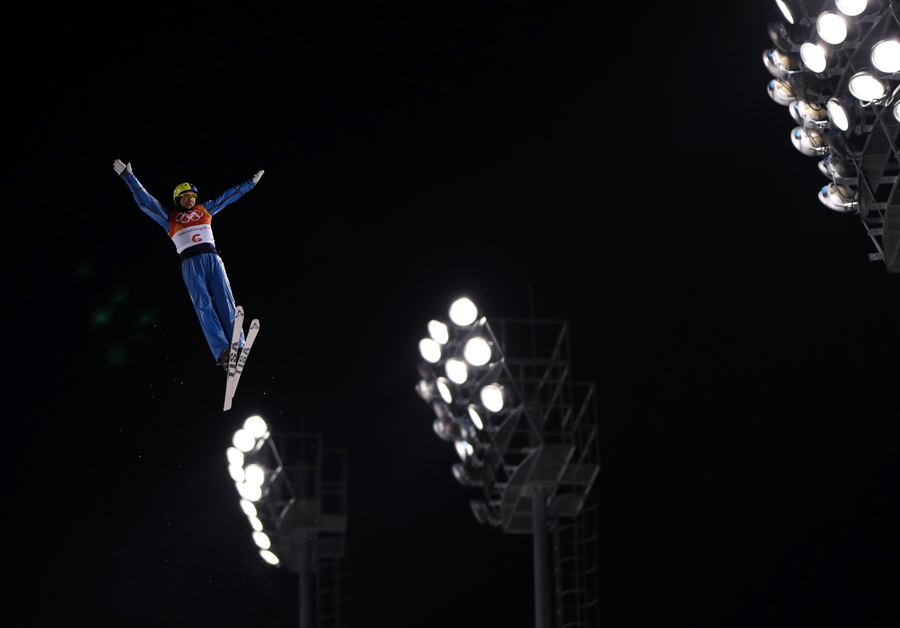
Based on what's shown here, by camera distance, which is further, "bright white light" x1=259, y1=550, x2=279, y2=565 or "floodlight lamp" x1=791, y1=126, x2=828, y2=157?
"bright white light" x1=259, y1=550, x2=279, y2=565

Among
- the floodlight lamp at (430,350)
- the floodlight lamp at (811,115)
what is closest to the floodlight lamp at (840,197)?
the floodlight lamp at (811,115)

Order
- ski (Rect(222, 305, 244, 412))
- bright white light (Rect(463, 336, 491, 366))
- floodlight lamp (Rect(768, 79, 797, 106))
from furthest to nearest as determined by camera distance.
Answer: bright white light (Rect(463, 336, 491, 366))
floodlight lamp (Rect(768, 79, 797, 106))
ski (Rect(222, 305, 244, 412))

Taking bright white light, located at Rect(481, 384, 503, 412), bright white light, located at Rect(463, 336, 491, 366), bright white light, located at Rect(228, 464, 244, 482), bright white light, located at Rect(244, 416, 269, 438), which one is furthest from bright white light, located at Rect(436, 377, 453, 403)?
bright white light, located at Rect(228, 464, 244, 482)

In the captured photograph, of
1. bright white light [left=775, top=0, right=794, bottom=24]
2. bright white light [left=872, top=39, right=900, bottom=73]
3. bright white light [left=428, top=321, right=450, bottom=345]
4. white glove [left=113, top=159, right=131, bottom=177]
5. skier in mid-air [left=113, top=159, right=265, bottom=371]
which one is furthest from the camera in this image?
bright white light [left=428, top=321, right=450, bottom=345]

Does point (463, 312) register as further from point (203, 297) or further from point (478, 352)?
point (203, 297)

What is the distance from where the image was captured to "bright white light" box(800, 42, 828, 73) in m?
9.68

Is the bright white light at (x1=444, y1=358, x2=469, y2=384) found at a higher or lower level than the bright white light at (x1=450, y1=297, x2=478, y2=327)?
lower

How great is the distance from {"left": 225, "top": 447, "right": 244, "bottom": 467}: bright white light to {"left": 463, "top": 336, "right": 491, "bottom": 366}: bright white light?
4307 millimetres

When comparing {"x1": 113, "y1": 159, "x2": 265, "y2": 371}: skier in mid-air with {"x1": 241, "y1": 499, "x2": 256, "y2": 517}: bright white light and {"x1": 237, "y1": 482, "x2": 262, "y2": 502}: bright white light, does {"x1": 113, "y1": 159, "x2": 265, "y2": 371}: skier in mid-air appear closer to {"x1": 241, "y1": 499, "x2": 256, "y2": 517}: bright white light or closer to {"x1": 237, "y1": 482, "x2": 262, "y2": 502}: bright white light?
{"x1": 237, "y1": 482, "x2": 262, "y2": 502}: bright white light

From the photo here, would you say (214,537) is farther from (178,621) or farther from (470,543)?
(470,543)

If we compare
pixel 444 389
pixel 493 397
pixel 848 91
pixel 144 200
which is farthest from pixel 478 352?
pixel 144 200

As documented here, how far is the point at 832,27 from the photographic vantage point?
9484 mm

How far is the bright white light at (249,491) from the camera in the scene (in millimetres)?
15938

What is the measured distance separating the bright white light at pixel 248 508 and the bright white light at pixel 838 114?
1026 cm
